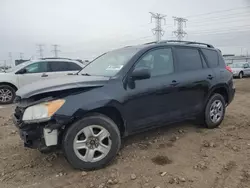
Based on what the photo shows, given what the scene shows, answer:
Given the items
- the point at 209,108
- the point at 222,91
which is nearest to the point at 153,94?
the point at 209,108

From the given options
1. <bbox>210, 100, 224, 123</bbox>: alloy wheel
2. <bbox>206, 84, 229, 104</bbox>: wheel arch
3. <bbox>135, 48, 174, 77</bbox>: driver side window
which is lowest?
<bbox>210, 100, 224, 123</bbox>: alloy wheel

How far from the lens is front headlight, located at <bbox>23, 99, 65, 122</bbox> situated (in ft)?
9.66

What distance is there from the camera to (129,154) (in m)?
3.77

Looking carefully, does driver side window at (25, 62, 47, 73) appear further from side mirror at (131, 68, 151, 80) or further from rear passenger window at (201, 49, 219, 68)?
side mirror at (131, 68, 151, 80)

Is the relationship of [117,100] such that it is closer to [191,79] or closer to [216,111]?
[191,79]

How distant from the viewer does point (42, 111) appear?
2961 mm

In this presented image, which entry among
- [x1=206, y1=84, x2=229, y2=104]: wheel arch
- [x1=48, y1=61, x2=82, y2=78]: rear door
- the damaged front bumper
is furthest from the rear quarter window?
[x1=48, y1=61, x2=82, y2=78]: rear door

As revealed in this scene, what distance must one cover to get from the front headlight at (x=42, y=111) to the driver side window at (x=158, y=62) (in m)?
1.43

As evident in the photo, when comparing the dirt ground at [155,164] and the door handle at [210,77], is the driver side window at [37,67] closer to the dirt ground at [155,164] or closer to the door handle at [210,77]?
the dirt ground at [155,164]

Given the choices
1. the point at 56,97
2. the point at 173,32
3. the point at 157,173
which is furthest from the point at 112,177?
the point at 173,32

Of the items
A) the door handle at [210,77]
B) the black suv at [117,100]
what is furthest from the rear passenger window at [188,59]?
the door handle at [210,77]

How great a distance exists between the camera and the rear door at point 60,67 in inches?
357

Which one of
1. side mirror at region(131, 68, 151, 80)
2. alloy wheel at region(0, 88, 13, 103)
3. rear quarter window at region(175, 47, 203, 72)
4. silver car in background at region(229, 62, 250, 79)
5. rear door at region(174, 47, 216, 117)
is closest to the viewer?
side mirror at region(131, 68, 151, 80)

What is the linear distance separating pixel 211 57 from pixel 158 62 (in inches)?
63.2
